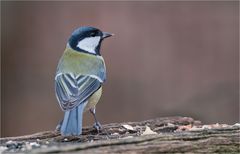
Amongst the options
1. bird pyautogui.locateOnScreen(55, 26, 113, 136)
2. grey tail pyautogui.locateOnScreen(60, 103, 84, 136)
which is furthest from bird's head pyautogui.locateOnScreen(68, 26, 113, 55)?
Result: grey tail pyautogui.locateOnScreen(60, 103, 84, 136)

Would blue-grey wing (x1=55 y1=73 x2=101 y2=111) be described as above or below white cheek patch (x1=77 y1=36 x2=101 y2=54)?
below

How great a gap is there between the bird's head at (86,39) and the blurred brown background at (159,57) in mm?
2241

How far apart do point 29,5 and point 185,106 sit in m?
2.20

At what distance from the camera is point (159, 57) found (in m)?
6.28

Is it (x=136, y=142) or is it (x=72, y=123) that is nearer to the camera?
(x=136, y=142)

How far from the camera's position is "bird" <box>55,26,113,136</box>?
324 cm

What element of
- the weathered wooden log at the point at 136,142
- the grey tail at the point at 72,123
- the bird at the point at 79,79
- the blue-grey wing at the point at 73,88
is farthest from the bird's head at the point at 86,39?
the weathered wooden log at the point at 136,142

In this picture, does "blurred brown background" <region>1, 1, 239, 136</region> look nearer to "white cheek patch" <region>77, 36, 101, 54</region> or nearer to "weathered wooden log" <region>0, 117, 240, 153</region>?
"white cheek patch" <region>77, 36, 101, 54</region>

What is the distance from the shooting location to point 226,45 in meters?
6.34

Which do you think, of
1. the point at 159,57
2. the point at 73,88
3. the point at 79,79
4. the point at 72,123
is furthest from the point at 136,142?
the point at 159,57

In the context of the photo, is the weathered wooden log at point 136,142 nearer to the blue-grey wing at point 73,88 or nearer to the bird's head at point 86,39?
the blue-grey wing at point 73,88

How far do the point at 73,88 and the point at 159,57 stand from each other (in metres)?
2.89

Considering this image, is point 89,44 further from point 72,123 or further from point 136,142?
point 136,142

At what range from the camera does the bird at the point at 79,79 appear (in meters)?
3.24
